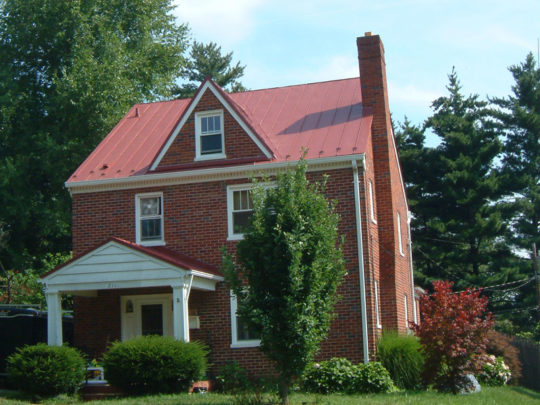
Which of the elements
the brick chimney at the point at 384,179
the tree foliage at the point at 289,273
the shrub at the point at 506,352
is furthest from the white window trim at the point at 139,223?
the shrub at the point at 506,352

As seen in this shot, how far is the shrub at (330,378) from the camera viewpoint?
1722cm

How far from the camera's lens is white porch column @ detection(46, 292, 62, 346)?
60.9ft

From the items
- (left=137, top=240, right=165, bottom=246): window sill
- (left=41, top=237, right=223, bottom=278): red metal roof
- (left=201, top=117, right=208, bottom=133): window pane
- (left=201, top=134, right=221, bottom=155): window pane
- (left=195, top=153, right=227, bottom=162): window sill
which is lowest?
(left=41, top=237, right=223, bottom=278): red metal roof

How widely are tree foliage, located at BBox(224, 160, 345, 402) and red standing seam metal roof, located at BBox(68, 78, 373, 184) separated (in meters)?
5.92

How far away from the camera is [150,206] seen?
21.3m

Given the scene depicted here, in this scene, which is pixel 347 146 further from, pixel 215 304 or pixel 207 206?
pixel 215 304

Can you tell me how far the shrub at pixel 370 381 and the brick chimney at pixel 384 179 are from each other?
3.51 metres

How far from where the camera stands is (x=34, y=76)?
113 feet

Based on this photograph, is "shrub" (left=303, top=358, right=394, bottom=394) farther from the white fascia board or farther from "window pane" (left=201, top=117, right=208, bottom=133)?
"window pane" (left=201, top=117, right=208, bottom=133)

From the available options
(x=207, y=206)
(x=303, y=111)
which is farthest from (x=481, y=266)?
(x=207, y=206)

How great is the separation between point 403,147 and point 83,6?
1985 centimetres

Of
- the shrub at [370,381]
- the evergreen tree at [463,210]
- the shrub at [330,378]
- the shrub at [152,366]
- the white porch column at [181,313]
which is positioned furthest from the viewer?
the evergreen tree at [463,210]

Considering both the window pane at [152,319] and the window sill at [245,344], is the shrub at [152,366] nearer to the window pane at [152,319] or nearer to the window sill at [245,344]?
the window sill at [245,344]

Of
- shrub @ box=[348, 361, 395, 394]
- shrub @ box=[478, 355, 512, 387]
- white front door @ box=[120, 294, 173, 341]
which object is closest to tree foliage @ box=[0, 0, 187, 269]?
white front door @ box=[120, 294, 173, 341]
